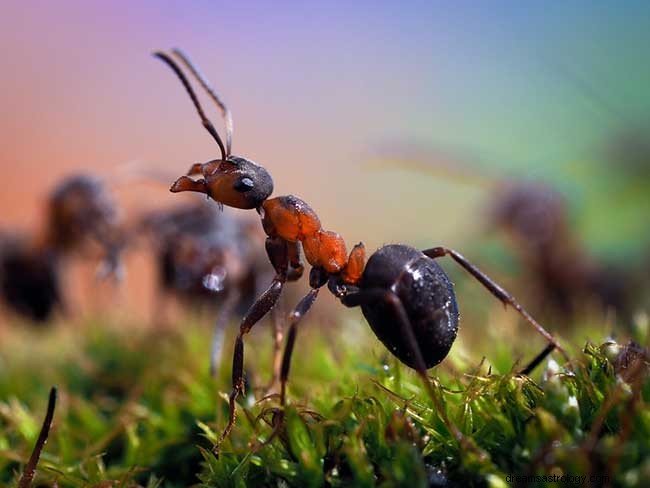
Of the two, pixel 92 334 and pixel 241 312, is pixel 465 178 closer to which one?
pixel 241 312

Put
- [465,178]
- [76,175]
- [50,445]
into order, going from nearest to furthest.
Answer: [50,445] < [76,175] < [465,178]

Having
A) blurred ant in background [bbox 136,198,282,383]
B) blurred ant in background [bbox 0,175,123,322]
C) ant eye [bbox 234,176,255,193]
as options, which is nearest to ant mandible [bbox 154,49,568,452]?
ant eye [bbox 234,176,255,193]

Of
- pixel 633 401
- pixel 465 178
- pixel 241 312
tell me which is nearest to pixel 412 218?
pixel 465 178

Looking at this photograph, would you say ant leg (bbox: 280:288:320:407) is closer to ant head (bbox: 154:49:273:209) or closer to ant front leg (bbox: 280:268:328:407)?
ant front leg (bbox: 280:268:328:407)

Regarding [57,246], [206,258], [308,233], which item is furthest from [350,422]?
[57,246]

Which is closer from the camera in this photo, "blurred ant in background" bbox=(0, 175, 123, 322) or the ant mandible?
the ant mandible

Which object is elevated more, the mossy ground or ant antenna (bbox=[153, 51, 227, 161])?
ant antenna (bbox=[153, 51, 227, 161])

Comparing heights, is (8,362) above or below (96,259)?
below

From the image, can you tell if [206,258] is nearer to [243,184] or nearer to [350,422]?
[243,184]
